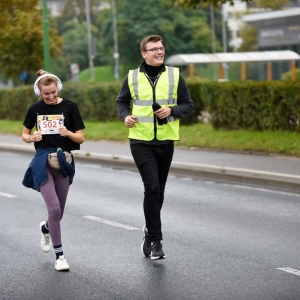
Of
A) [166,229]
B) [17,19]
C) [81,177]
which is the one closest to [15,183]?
[81,177]

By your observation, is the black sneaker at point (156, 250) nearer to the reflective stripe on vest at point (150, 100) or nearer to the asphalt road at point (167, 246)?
the asphalt road at point (167, 246)

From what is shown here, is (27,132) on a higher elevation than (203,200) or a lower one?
higher

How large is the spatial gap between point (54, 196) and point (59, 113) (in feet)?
2.30

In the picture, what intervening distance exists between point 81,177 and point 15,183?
1.29 m

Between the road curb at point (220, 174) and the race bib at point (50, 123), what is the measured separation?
255 inches

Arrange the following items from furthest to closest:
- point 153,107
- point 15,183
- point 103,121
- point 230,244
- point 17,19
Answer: point 17,19 → point 103,121 → point 15,183 → point 230,244 → point 153,107

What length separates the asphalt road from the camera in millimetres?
7691

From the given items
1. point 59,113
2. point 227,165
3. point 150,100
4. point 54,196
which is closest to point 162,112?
point 150,100

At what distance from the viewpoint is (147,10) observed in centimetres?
9762

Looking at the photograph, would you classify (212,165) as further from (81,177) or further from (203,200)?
Answer: (203,200)

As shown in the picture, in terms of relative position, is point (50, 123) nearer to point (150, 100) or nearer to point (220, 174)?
point (150, 100)

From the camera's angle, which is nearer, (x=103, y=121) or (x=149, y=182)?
(x=149, y=182)

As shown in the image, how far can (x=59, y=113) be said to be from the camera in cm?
870

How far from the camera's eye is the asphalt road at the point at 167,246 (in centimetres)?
769
